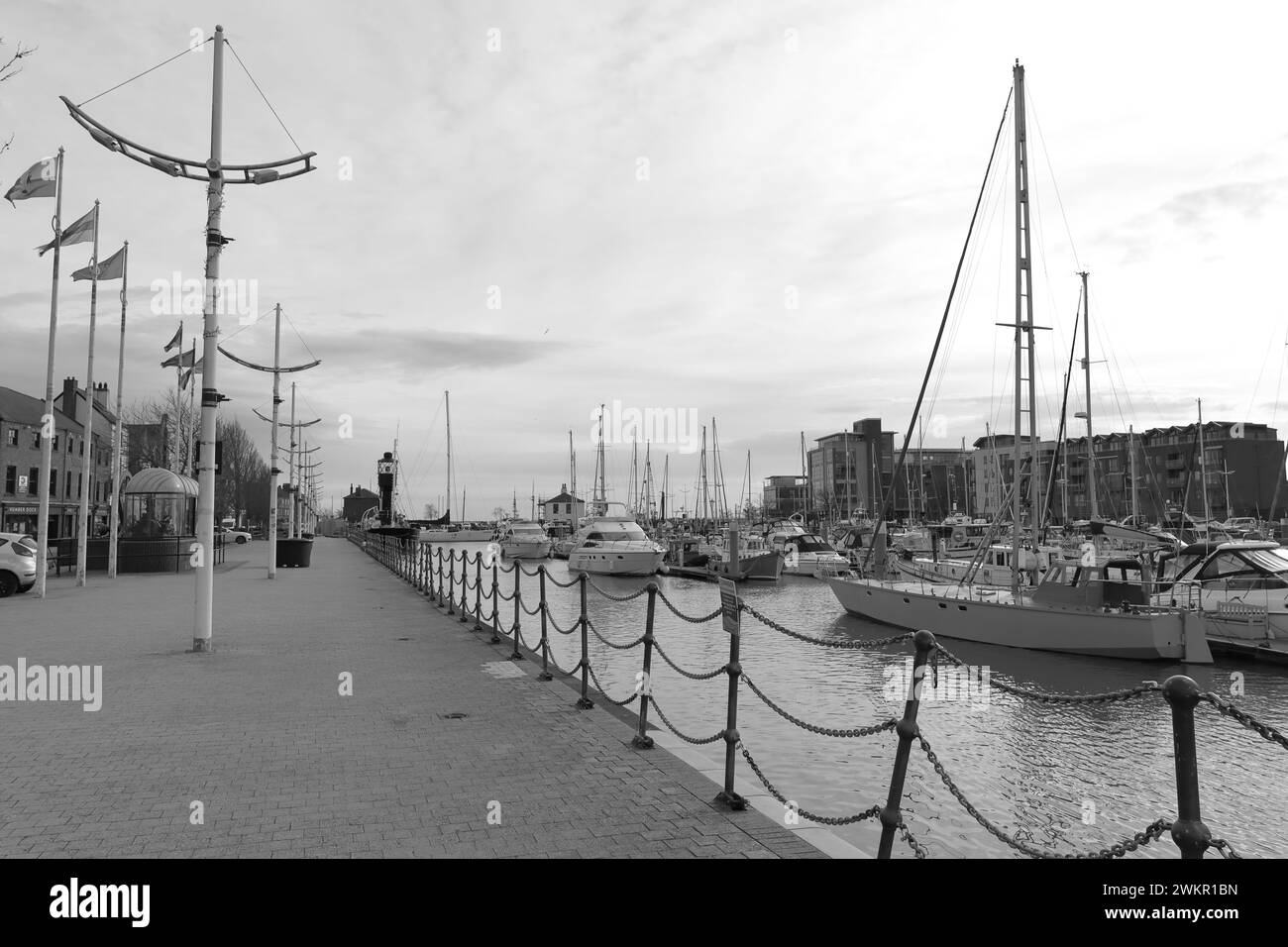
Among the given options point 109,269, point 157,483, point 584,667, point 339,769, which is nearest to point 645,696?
point 584,667

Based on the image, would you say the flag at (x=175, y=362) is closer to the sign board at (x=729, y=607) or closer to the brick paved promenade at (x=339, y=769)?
the brick paved promenade at (x=339, y=769)

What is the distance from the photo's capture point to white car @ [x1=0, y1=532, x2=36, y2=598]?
20266 millimetres

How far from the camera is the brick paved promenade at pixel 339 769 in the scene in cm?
468

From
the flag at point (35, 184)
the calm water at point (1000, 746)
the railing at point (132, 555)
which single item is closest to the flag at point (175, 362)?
the railing at point (132, 555)

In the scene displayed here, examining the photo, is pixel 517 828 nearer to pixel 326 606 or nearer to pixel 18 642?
pixel 18 642

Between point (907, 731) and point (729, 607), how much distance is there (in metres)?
2.20

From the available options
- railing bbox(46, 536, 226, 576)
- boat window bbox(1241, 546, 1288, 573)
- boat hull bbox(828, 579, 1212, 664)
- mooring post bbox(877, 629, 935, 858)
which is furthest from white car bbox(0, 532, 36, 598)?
boat window bbox(1241, 546, 1288, 573)

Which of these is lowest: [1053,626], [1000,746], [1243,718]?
[1000,746]

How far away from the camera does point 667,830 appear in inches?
192

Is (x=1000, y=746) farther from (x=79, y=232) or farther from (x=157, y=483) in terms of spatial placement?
(x=157, y=483)

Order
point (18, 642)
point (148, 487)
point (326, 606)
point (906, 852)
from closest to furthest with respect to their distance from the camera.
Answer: point (906, 852), point (18, 642), point (326, 606), point (148, 487)

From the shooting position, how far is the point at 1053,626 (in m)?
18.1

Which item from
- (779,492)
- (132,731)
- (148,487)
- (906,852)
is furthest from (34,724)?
(779,492)

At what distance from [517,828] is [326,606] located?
584 inches
